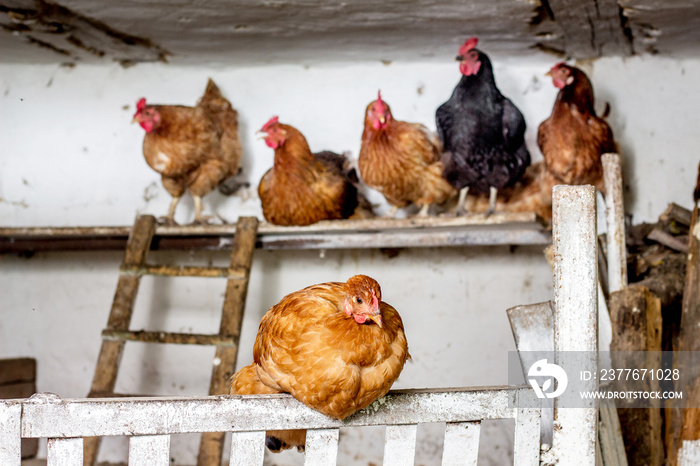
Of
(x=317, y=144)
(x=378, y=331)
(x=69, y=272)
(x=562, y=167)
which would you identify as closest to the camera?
(x=378, y=331)

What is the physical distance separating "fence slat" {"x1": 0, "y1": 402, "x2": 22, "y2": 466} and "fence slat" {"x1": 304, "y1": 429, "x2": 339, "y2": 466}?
21.2 inches

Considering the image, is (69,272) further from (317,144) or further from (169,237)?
(317,144)

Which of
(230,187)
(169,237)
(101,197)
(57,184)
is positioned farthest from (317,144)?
(57,184)

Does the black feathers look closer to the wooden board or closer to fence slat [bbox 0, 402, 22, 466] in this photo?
fence slat [bbox 0, 402, 22, 466]

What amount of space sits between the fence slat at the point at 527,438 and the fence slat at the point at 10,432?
97 centimetres

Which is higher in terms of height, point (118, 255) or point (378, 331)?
point (118, 255)

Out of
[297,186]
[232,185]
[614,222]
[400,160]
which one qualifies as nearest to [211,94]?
[232,185]

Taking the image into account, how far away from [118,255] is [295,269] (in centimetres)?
94

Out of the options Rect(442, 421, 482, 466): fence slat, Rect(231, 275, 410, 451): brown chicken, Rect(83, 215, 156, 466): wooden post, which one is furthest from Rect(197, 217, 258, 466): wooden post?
Rect(442, 421, 482, 466): fence slat

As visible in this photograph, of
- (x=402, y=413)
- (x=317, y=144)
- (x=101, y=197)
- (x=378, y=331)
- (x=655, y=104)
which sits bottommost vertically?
(x=402, y=413)

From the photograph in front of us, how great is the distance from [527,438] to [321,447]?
435mm

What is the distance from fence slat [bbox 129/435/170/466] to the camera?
1.33 metres

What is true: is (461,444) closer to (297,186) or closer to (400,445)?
(400,445)

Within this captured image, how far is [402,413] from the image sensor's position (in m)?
Answer: 1.45
